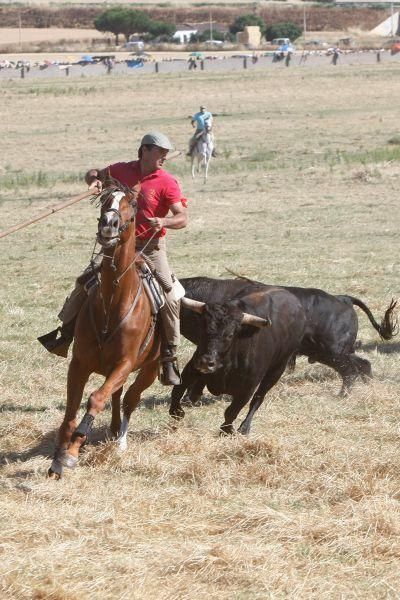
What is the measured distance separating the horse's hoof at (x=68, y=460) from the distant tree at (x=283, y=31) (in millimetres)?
110554

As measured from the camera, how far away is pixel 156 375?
9492 mm

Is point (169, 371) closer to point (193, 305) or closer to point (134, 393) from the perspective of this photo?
point (134, 393)

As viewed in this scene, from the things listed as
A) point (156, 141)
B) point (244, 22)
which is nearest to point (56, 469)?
point (156, 141)

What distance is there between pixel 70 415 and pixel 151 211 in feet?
5.35

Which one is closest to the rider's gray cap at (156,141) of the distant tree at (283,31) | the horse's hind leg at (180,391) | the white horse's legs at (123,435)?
the horse's hind leg at (180,391)

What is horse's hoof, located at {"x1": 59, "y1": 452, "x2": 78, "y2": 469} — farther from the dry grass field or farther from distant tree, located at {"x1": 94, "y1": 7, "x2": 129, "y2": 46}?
distant tree, located at {"x1": 94, "y1": 7, "x2": 129, "y2": 46}

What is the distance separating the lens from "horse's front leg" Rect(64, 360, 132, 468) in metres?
8.01

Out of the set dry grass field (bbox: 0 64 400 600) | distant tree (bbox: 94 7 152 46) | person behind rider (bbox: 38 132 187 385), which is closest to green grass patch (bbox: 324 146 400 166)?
dry grass field (bbox: 0 64 400 600)

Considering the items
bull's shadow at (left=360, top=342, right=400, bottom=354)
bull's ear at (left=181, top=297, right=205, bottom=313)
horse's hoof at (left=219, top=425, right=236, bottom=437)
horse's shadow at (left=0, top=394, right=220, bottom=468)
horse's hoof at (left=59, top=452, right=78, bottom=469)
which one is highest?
bull's ear at (left=181, top=297, right=205, bottom=313)

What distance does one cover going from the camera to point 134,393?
9297 millimetres

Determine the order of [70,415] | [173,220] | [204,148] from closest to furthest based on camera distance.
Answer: [70,415] → [173,220] → [204,148]

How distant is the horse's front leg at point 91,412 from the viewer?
26.3 ft

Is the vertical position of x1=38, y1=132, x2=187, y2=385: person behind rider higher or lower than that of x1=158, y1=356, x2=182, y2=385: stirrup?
higher

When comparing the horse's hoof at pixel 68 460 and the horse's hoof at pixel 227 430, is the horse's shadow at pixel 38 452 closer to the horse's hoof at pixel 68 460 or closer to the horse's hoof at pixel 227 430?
the horse's hoof at pixel 68 460
